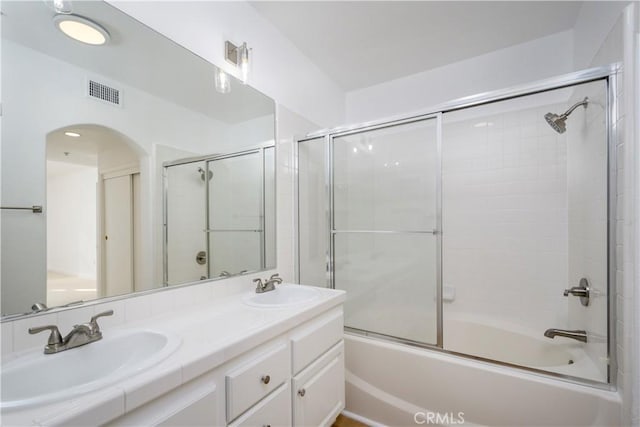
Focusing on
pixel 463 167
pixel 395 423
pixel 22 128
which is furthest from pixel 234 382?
pixel 463 167

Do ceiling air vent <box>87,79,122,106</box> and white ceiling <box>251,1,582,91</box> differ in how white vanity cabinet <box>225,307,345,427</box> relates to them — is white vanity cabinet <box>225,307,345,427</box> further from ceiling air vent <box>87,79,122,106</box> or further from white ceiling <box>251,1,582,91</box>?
white ceiling <box>251,1,582,91</box>

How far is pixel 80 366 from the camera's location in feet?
2.77

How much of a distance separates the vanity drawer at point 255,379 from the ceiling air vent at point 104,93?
1.14 metres

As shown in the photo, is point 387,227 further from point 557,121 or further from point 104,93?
point 104,93

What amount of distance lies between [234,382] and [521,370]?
4.76ft

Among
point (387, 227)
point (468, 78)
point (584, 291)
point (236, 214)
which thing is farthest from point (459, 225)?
point (236, 214)

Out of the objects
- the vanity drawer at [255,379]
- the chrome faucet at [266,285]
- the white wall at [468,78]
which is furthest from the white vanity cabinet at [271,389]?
the white wall at [468,78]

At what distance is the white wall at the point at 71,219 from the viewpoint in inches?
36.5

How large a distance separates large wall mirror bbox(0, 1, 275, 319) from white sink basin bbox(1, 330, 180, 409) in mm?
203

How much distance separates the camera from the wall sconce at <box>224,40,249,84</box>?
5.34ft

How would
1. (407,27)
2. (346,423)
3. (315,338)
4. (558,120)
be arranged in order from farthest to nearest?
(407,27) < (558,120) < (346,423) < (315,338)

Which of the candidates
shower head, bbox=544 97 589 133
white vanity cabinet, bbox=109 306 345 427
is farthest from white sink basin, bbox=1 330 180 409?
shower head, bbox=544 97 589 133

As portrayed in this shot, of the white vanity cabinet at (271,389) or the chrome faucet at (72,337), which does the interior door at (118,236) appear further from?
the white vanity cabinet at (271,389)

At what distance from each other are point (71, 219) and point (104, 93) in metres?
0.50
